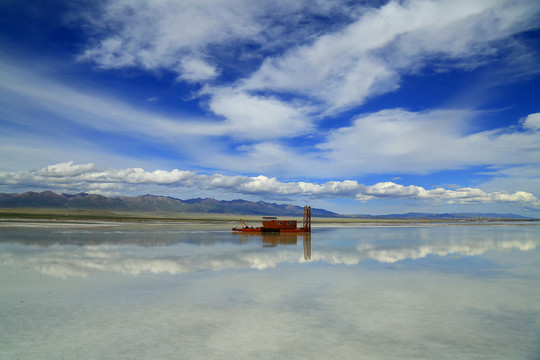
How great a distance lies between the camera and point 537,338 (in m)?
9.42

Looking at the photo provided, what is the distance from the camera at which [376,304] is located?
12906 millimetres

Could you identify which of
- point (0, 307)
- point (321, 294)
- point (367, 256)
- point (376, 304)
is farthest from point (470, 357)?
point (367, 256)

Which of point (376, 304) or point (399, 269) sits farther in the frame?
point (399, 269)

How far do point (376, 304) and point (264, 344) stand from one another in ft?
19.7

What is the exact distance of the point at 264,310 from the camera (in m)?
12.1

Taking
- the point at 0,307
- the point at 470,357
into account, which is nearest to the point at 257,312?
the point at 470,357

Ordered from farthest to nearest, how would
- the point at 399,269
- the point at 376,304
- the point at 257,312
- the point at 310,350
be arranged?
the point at 399,269
the point at 376,304
the point at 257,312
the point at 310,350

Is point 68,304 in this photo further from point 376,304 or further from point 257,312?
point 376,304

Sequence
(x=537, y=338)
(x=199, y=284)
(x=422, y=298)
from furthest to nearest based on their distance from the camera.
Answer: (x=199, y=284), (x=422, y=298), (x=537, y=338)

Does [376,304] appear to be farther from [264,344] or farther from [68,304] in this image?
[68,304]

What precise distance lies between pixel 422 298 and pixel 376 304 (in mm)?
2500

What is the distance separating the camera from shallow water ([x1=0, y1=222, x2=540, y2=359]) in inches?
338

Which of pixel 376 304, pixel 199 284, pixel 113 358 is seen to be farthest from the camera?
pixel 199 284

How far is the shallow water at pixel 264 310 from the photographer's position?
8586 mm
